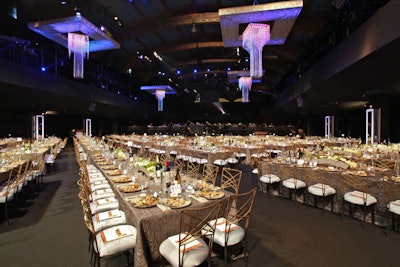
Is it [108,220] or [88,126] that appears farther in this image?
[88,126]

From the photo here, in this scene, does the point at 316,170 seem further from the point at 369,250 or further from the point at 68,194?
the point at 68,194

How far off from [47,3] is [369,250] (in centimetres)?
1198

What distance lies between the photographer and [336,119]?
72.3 feet

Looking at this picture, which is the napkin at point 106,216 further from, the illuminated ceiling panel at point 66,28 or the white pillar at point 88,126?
the white pillar at point 88,126

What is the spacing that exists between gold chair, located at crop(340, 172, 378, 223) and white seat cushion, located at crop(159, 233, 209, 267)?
9.80 ft

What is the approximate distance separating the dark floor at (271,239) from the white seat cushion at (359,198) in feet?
1.39

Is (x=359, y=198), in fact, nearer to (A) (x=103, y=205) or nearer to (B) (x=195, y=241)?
(B) (x=195, y=241)

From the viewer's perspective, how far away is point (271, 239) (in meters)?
3.35

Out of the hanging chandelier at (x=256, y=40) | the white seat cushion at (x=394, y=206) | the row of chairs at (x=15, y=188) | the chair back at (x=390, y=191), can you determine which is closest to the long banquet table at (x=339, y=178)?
the chair back at (x=390, y=191)

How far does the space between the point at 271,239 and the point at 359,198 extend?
5.71ft

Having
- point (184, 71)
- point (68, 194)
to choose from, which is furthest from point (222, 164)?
point (184, 71)

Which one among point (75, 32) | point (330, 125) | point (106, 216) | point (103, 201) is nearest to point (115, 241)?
point (106, 216)

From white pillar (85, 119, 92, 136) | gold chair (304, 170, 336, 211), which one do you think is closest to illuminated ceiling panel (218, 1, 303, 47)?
gold chair (304, 170, 336, 211)

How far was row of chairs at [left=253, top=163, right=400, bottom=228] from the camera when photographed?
371 cm
